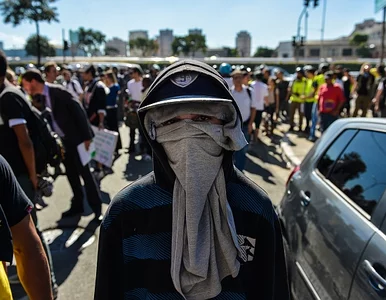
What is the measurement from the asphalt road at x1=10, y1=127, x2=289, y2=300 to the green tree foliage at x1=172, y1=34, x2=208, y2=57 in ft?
242

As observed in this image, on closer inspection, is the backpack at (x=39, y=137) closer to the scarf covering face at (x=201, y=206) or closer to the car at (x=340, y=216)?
the scarf covering face at (x=201, y=206)

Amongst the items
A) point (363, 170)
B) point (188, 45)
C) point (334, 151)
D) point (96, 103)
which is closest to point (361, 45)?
point (188, 45)

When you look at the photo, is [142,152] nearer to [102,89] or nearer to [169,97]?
[102,89]

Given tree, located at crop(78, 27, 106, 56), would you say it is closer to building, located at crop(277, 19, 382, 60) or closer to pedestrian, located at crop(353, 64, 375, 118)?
building, located at crop(277, 19, 382, 60)

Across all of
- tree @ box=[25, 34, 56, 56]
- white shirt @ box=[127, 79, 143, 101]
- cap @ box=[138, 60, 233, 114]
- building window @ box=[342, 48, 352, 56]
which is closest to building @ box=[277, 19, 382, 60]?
building window @ box=[342, 48, 352, 56]

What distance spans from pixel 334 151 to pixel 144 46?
9788 cm

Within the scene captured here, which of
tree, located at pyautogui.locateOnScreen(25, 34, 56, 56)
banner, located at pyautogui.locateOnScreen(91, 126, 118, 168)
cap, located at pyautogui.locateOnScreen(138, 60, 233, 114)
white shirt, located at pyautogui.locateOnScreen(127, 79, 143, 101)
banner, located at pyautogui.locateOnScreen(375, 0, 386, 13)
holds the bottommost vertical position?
banner, located at pyautogui.locateOnScreen(91, 126, 118, 168)

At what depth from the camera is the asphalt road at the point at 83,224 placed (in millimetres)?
3278

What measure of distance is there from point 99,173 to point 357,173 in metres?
4.80

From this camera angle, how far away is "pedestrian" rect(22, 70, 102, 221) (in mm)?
4000

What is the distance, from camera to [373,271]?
164cm

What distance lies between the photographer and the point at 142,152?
26.0 ft

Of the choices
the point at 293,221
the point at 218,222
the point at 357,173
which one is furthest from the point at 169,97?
the point at 293,221

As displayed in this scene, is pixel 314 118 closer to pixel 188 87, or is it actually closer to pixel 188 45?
pixel 188 87
